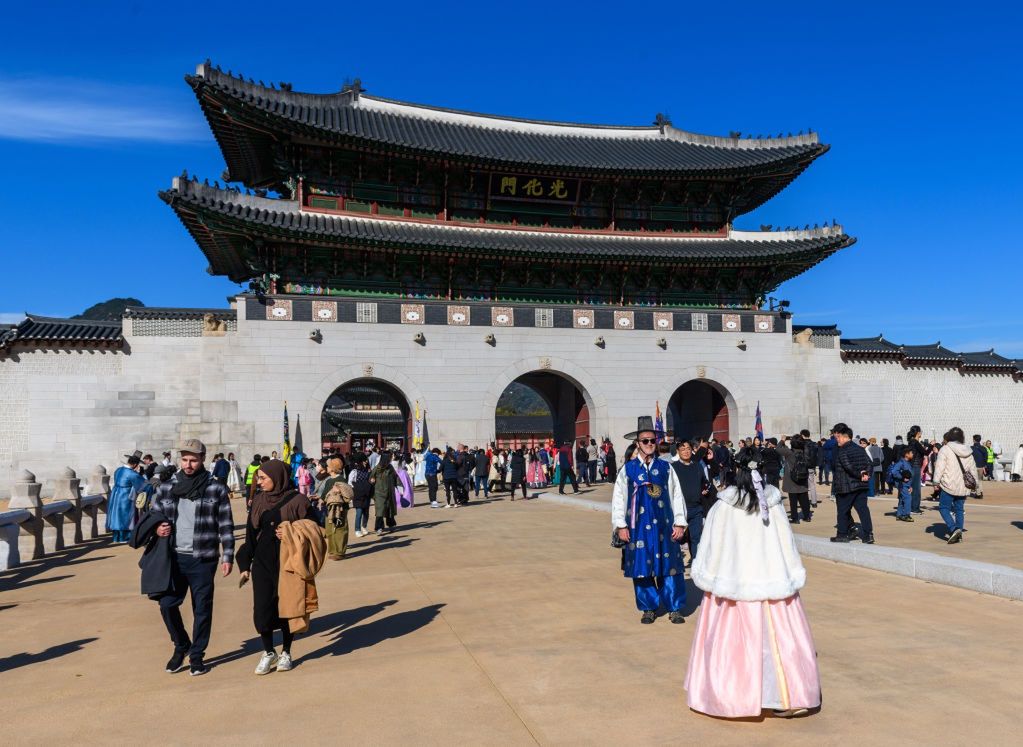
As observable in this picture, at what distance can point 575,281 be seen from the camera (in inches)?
1105

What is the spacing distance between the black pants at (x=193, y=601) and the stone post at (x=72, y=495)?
1050 centimetres

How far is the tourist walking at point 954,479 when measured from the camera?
10500mm

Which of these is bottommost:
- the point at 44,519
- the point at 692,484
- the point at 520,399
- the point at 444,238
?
the point at 44,519

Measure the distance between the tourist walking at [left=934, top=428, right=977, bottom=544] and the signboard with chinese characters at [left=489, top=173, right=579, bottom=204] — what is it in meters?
20.0

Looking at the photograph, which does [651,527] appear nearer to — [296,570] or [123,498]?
[296,570]

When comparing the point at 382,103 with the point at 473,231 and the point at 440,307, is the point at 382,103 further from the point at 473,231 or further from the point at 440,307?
the point at 440,307

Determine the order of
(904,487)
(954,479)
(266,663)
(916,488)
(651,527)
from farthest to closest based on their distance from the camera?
1. (916,488)
2. (904,487)
3. (954,479)
4. (651,527)
5. (266,663)

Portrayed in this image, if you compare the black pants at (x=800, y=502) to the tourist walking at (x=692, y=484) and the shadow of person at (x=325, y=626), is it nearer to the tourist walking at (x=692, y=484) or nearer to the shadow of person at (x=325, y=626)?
the tourist walking at (x=692, y=484)

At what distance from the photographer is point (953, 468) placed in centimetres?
1057

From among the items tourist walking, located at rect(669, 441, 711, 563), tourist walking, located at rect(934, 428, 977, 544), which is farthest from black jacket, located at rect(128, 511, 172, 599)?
tourist walking, located at rect(934, 428, 977, 544)

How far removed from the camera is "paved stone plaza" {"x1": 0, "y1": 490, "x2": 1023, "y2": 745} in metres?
4.44

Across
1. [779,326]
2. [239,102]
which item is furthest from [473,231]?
[779,326]

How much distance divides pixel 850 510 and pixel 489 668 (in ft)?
21.6

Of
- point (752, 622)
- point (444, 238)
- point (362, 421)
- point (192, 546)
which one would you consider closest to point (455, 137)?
point (444, 238)
